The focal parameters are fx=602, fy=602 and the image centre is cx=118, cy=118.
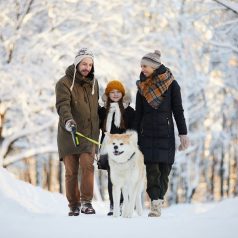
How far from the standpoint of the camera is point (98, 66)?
56.9 feet

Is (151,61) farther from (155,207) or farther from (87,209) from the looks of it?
(87,209)

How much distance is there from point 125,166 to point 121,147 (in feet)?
0.73

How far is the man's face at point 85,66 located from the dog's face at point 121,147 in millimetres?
988

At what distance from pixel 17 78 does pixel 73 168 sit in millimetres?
9177

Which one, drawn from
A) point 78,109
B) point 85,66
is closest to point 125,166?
point 78,109

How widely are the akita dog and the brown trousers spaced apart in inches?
17.8

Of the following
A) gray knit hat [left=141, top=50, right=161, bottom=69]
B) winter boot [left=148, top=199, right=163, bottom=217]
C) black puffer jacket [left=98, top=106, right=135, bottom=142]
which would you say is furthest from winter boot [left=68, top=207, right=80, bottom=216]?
gray knit hat [left=141, top=50, right=161, bottom=69]

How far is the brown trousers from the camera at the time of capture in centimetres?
722

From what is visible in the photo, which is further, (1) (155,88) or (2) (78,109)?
(2) (78,109)

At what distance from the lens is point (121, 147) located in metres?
6.68

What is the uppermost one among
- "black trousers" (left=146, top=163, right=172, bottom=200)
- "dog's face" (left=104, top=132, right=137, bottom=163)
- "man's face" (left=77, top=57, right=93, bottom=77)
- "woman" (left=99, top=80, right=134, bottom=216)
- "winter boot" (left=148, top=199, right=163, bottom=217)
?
"man's face" (left=77, top=57, right=93, bottom=77)

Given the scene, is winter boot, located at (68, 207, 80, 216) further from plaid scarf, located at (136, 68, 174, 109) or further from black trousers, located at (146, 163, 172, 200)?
plaid scarf, located at (136, 68, 174, 109)

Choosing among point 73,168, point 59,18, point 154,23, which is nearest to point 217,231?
point 73,168

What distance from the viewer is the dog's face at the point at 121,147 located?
22.0ft
